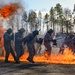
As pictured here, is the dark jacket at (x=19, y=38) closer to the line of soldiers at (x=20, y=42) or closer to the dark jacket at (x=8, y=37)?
the line of soldiers at (x=20, y=42)

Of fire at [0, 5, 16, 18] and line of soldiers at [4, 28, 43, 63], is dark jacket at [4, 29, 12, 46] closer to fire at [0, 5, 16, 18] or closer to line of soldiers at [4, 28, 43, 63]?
line of soldiers at [4, 28, 43, 63]

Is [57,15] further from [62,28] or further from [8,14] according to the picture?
[8,14]

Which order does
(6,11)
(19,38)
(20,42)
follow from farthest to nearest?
(6,11)
(20,42)
(19,38)

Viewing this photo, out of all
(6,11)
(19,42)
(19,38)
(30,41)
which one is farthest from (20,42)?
(6,11)

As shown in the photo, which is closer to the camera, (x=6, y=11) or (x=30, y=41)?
(x=30, y=41)

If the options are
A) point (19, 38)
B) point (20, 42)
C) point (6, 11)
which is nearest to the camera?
point (19, 38)

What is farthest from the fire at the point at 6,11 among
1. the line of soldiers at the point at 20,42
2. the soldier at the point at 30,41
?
the soldier at the point at 30,41

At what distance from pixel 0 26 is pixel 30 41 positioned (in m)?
8.96

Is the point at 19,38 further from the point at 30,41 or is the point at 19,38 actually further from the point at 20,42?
the point at 30,41

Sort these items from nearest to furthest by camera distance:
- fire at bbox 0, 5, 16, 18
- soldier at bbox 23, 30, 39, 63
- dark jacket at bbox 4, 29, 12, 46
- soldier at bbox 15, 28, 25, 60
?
soldier at bbox 23, 30, 39, 63, dark jacket at bbox 4, 29, 12, 46, soldier at bbox 15, 28, 25, 60, fire at bbox 0, 5, 16, 18

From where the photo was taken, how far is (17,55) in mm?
16156

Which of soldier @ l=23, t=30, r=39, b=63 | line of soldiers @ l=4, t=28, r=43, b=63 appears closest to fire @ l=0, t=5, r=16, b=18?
line of soldiers @ l=4, t=28, r=43, b=63

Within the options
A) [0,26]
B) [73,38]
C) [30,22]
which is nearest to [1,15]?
[0,26]

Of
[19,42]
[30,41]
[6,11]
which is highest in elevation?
[6,11]
